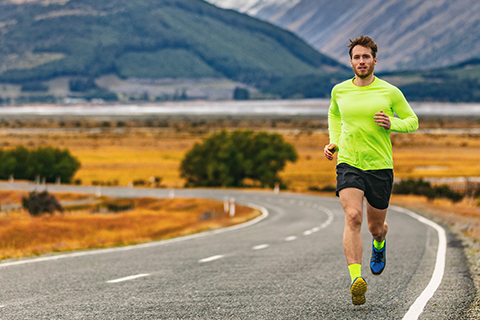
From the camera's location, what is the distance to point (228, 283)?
326 inches

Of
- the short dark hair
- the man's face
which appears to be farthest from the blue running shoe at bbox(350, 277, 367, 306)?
the short dark hair

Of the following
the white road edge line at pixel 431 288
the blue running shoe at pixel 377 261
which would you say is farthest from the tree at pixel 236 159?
the blue running shoe at pixel 377 261

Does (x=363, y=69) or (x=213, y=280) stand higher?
(x=363, y=69)

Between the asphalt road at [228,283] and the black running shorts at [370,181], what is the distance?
1.11 meters

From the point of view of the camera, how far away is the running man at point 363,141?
6.48 metres

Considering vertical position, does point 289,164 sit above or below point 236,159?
below

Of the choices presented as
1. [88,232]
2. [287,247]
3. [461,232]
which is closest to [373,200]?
[287,247]

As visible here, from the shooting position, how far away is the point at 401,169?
225 ft

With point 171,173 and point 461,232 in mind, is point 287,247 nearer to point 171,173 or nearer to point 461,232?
point 461,232

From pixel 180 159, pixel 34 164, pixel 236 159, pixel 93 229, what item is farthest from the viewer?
pixel 180 159

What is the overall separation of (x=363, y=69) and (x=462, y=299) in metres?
2.70

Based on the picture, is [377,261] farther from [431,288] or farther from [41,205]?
[41,205]

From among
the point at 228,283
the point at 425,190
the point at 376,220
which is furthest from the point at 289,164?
the point at 376,220

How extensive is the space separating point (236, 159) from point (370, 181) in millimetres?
50175
